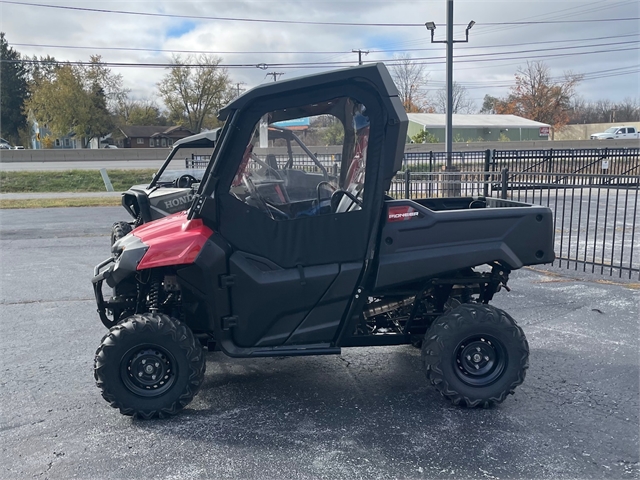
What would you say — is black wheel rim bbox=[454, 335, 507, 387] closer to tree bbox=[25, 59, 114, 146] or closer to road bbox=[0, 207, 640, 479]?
road bbox=[0, 207, 640, 479]

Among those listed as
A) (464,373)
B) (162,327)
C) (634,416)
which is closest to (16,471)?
(162,327)

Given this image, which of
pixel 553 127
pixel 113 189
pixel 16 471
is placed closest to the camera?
pixel 16 471

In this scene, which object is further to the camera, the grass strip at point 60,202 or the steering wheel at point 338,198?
the grass strip at point 60,202

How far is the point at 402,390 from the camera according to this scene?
15.1 feet

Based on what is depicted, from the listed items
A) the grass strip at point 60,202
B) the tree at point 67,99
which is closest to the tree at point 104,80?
the tree at point 67,99

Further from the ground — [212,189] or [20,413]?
[212,189]

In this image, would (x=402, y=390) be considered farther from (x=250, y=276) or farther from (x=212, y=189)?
(x=212, y=189)

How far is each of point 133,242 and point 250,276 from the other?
91 cm

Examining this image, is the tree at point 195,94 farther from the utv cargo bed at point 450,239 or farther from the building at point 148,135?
the utv cargo bed at point 450,239

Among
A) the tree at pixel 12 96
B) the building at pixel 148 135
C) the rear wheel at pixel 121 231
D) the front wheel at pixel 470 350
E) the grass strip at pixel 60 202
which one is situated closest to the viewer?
the front wheel at pixel 470 350

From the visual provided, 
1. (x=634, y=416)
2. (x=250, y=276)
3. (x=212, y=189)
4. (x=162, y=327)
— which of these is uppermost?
(x=212, y=189)

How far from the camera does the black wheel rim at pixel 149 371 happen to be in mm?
4105

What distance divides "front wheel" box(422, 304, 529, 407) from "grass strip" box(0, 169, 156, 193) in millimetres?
22169

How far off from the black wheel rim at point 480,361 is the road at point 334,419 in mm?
235
